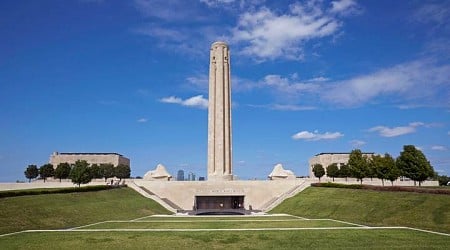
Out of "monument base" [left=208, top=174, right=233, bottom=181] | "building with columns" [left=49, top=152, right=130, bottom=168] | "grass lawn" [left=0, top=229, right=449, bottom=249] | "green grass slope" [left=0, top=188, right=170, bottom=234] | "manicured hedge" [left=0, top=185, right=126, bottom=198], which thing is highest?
"building with columns" [left=49, top=152, right=130, bottom=168]

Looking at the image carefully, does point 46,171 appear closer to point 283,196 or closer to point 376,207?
point 283,196

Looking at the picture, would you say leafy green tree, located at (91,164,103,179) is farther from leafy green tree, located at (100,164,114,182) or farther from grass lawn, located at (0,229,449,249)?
grass lawn, located at (0,229,449,249)

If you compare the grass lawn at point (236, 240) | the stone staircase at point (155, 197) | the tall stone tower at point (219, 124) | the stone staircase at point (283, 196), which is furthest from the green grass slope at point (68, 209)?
the tall stone tower at point (219, 124)

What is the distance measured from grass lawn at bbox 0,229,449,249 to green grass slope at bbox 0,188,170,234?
4.68 m

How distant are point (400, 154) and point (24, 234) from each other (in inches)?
1411

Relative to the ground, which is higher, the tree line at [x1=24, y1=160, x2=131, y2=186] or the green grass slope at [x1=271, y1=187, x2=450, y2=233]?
the tree line at [x1=24, y1=160, x2=131, y2=186]

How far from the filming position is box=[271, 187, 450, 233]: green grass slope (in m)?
23.6

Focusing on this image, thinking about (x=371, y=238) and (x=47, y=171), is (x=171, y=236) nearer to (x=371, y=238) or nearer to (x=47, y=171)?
(x=371, y=238)

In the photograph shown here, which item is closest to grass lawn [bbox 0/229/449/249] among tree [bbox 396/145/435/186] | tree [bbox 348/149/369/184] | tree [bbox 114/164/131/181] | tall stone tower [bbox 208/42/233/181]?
tree [bbox 396/145/435/186]

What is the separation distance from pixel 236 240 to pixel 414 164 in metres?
29.1

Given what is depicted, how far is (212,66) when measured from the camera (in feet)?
198

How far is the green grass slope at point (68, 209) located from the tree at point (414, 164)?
83.8 ft

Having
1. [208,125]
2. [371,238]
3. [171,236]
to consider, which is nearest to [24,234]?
[171,236]

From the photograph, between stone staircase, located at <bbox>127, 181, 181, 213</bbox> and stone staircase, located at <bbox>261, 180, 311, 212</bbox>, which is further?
stone staircase, located at <bbox>127, 181, 181, 213</bbox>
